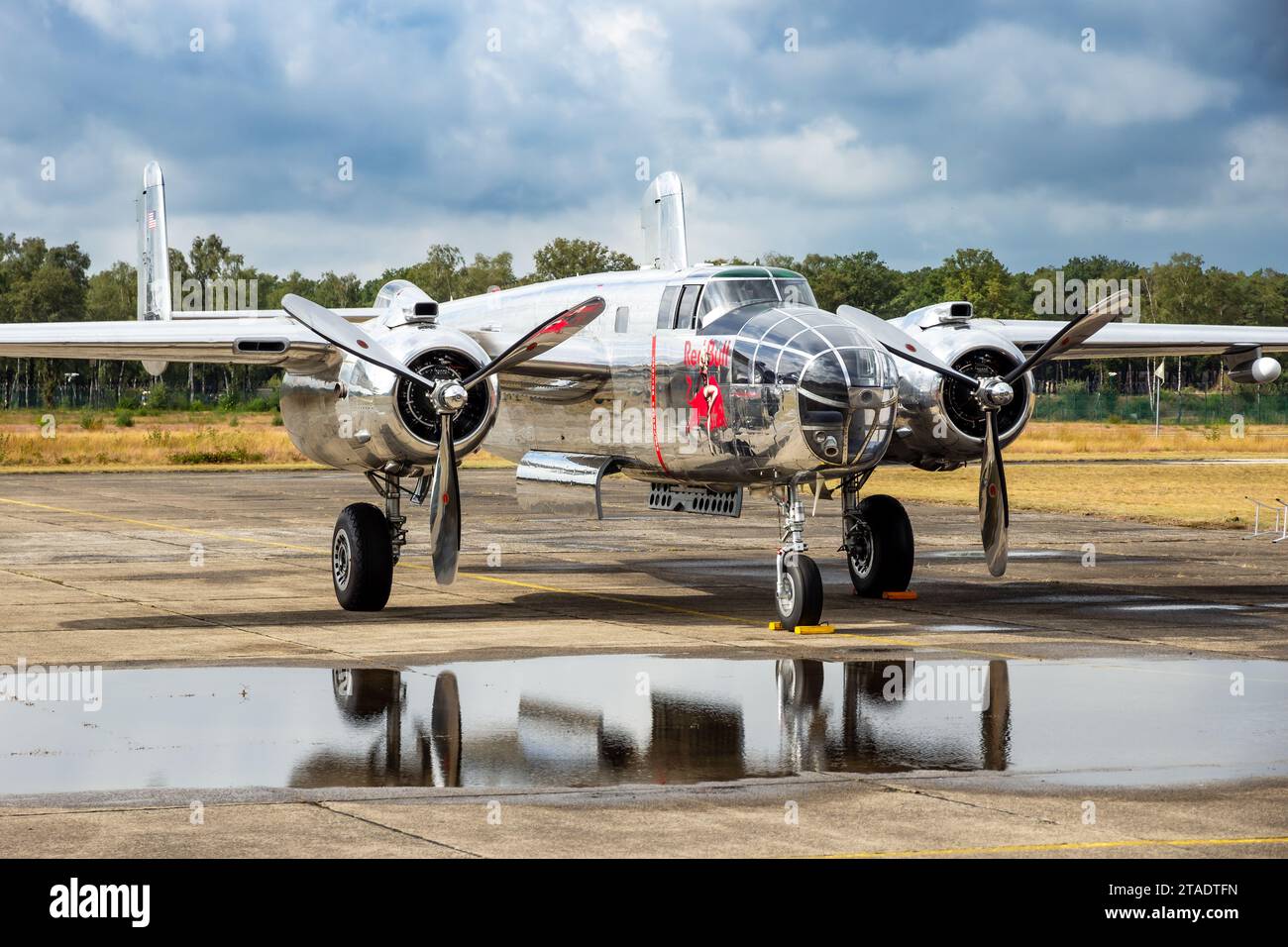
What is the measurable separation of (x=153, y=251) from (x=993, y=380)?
17621 millimetres

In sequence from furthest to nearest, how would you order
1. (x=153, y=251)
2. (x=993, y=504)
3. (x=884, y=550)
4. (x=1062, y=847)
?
(x=153, y=251) → (x=884, y=550) → (x=993, y=504) → (x=1062, y=847)

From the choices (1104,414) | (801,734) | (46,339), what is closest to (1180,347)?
(801,734)

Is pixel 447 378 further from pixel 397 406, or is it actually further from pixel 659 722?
pixel 659 722

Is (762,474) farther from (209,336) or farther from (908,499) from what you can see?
(908,499)

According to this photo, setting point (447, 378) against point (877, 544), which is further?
point (877, 544)

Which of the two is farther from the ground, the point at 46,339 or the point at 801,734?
the point at 46,339

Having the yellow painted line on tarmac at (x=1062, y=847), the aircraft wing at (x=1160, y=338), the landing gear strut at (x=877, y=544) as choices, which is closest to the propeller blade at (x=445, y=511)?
the landing gear strut at (x=877, y=544)

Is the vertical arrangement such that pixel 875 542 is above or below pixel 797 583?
above

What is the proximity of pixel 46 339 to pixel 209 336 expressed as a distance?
1.76 metres

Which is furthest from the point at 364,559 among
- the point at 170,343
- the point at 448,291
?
the point at 448,291

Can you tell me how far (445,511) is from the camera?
1714 cm

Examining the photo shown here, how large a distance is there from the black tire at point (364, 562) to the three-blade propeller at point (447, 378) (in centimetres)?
92

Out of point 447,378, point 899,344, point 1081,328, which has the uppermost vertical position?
point 1081,328

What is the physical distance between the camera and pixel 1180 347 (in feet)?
71.1
